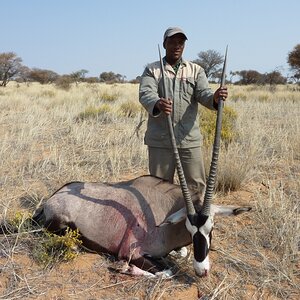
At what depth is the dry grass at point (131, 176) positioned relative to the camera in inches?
126

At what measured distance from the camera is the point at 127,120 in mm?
10469

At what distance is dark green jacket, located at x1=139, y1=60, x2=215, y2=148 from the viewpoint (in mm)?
3973

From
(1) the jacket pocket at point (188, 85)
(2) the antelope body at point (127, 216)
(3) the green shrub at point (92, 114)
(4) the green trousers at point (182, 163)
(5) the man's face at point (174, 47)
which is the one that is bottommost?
(2) the antelope body at point (127, 216)

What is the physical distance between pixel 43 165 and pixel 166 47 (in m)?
3.00

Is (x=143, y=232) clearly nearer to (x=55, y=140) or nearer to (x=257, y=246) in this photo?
(x=257, y=246)

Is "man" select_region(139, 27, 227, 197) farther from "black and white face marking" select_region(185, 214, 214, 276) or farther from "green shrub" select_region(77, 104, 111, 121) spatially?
"green shrub" select_region(77, 104, 111, 121)

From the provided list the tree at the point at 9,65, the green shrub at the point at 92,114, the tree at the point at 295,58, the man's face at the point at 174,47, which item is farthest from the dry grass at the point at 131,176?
the tree at the point at 9,65

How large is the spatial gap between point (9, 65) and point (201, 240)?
3818 centimetres

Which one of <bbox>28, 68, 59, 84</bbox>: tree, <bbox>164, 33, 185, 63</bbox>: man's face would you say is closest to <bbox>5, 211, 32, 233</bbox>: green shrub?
<bbox>164, 33, 185, 63</bbox>: man's face

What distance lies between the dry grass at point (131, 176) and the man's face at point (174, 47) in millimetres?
783

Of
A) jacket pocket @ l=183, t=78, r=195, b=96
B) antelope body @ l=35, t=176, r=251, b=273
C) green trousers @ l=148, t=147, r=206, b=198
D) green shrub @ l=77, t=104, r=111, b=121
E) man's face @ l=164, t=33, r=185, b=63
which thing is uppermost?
man's face @ l=164, t=33, r=185, b=63

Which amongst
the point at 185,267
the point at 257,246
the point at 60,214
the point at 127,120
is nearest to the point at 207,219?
the point at 185,267

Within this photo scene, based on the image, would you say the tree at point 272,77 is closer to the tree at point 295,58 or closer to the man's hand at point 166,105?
the tree at point 295,58

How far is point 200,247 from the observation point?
312cm
